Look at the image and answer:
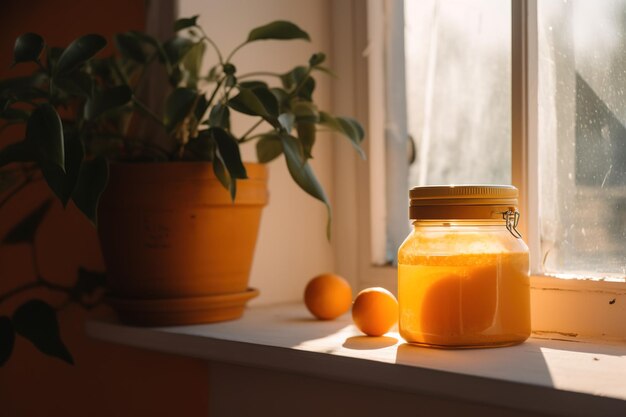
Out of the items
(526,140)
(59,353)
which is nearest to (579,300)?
(526,140)

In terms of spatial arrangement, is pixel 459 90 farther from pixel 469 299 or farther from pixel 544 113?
pixel 469 299

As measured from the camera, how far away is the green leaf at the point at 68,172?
0.85m

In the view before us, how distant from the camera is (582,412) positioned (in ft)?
2.03

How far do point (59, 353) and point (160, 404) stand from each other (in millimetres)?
250

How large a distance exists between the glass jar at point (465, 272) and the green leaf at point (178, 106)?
0.33 m

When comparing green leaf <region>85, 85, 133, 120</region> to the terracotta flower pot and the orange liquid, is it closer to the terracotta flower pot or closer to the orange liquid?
the terracotta flower pot

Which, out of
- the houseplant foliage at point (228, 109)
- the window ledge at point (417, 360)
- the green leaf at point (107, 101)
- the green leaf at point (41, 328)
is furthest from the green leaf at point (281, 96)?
the green leaf at point (41, 328)

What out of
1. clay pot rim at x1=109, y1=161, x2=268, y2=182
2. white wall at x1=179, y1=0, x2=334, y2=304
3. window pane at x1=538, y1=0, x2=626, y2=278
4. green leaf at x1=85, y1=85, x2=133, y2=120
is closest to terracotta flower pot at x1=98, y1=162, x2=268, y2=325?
clay pot rim at x1=109, y1=161, x2=268, y2=182

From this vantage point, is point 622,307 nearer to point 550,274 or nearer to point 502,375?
point 550,274

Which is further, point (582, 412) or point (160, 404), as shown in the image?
point (160, 404)

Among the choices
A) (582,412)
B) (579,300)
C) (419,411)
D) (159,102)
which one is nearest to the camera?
(582,412)

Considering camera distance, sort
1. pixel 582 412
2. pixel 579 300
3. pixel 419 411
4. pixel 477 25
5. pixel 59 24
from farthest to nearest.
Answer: pixel 59 24 < pixel 477 25 < pixel 579 300 < pixel 419 411 < pixel 582 412

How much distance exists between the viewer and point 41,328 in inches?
40.9

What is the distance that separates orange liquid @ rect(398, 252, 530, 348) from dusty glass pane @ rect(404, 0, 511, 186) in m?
0.31
